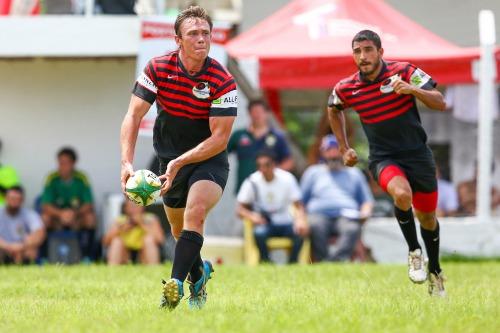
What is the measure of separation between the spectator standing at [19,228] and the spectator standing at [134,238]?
1.05 metres

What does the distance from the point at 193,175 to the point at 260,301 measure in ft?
3.84

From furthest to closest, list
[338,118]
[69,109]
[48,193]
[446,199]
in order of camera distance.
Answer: [69,109] → [446,199] → [48,193] → [338,118]

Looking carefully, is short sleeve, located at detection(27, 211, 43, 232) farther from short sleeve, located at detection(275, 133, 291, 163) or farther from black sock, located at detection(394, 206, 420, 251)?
black sock, located at detection(394, 206, 420, 251)

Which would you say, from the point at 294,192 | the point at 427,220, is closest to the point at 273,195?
the point at 294,192

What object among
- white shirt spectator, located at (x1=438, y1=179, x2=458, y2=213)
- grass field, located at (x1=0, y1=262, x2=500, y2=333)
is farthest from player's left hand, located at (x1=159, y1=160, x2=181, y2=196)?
white shirt spectator, located at (x1=438, y1=179, x2=458, y2=213)

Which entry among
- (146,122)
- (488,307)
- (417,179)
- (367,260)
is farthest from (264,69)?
(488,307)

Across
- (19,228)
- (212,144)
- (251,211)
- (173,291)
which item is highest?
(212,144)

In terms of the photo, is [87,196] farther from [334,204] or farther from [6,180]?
[334,204]

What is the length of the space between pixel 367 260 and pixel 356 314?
8.34m

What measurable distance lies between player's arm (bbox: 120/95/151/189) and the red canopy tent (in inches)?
274

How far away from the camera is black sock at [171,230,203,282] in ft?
24.7

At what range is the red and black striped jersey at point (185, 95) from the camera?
25.8ft

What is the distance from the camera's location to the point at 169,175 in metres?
7.64

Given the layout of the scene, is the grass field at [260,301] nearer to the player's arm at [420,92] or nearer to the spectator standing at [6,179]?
the player's arm at [420,92]
